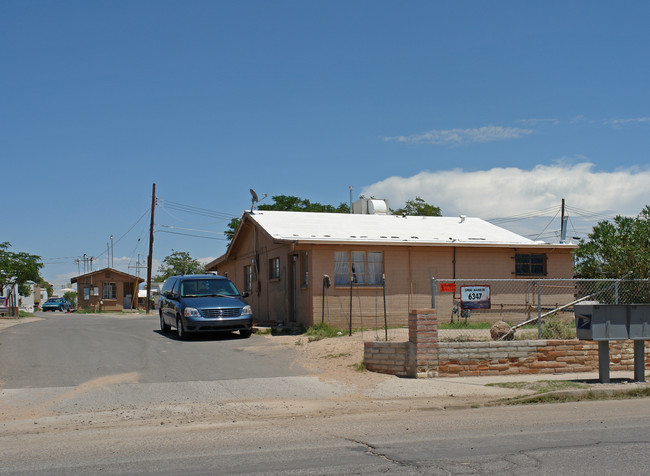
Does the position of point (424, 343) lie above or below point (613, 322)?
Result: below

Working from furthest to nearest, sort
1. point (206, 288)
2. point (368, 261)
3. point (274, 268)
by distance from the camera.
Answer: point (274, 268) → point (368, 261) → point (206, 288)

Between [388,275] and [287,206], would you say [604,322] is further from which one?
[287,206]

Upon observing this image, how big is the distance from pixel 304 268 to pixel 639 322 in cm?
1058

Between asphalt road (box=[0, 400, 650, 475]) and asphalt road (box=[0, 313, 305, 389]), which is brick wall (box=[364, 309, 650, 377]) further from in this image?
asphalt road (box=[0, 400, 650, 475])

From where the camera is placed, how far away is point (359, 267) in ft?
64.7

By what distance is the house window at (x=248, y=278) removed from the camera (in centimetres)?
2592

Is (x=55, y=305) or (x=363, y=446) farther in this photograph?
(x=55, y=305)

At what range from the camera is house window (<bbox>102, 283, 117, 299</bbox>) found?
53250 millimetres

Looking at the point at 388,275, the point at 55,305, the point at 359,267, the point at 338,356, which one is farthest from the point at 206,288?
the point at 55,305


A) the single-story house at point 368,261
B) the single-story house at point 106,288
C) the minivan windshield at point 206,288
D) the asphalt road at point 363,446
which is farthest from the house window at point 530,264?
the single-story house at point 106,288

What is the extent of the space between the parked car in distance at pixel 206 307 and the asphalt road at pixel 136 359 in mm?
417

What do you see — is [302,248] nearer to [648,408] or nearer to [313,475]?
[648,408]

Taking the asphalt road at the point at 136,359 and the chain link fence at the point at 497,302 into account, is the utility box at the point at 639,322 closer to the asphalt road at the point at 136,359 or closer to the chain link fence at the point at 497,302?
the chain link fence at the point at 497,302

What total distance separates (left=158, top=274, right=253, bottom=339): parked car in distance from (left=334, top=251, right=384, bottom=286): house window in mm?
3050
